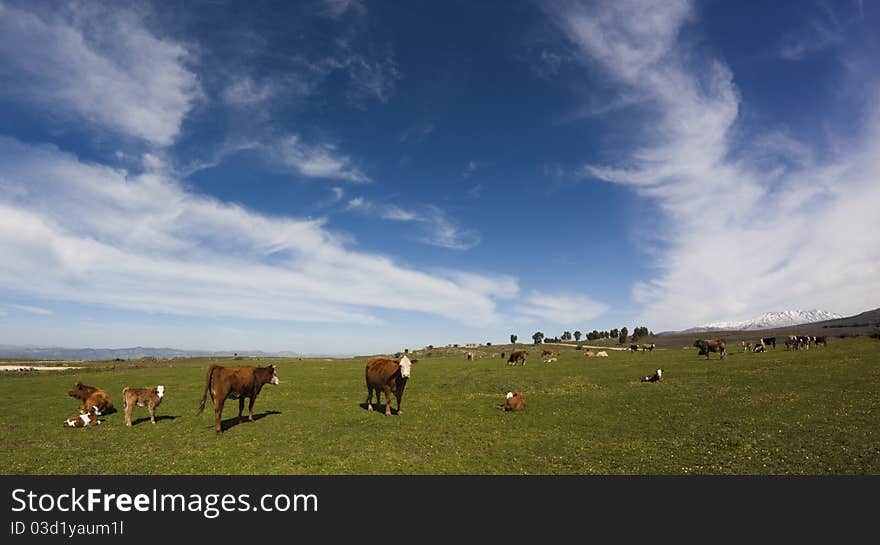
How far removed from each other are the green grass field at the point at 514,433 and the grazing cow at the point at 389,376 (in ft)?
5.54

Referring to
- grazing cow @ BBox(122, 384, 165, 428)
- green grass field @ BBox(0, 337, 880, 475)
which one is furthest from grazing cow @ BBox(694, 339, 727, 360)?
grazing cow @ BBox(122, 384, 165, 428)

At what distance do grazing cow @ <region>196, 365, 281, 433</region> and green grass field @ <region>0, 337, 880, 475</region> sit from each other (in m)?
1.40

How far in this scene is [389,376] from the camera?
2544 cm

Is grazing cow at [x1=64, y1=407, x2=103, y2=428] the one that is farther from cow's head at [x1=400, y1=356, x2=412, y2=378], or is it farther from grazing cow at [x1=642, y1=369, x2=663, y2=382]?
grazing cow at [x1=642, y1=369, x2=663, y2=382]

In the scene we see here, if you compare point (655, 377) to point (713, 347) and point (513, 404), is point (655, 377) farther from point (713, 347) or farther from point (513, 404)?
point (713, 347)

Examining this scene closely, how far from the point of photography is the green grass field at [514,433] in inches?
579

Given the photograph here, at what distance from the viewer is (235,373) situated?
2250cm

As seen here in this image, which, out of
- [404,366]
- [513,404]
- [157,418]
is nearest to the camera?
[404,366]

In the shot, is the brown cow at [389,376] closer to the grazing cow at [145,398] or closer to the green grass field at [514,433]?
the green grass field at [514,433]

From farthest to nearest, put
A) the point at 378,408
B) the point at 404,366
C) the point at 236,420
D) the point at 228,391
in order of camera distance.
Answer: the point at 378,408 → the point at 236,420 → the point at 404,366 → the point at 228,391

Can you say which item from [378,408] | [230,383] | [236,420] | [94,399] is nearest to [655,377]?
[378,408]

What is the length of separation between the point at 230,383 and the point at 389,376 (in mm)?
8981
